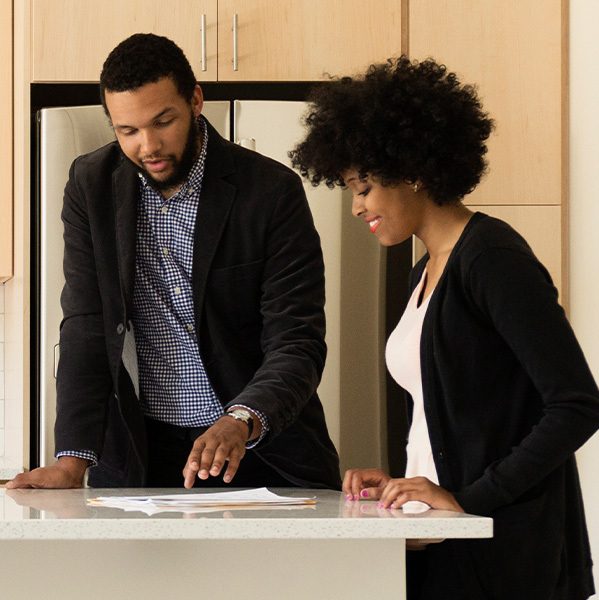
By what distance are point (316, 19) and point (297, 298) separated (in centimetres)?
151

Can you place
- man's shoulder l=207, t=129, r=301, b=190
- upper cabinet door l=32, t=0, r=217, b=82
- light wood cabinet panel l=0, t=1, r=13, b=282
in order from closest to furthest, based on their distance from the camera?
man's shoulder l=207, t=129, r=301, b=190 < upper cabinet door l=32, t=0, r=217, b=82 < light wood cabinet panel l=0, t=1, r=13, b=282

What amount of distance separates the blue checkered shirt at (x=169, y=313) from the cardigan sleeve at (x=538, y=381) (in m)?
0.65

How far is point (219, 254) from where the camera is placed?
1931 millimetres

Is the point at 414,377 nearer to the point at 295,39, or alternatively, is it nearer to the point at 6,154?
the point at 295,39

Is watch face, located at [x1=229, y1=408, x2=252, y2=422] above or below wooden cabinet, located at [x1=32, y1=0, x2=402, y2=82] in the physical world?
below

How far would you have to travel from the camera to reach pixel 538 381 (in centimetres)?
132

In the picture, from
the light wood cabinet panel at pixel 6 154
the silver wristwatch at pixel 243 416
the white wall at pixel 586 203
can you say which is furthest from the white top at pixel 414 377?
the light wood cabinet panel at pixel 6 154

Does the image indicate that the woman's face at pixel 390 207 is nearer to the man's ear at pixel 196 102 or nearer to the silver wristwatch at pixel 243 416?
the silver wristwatch at pixel 243 416

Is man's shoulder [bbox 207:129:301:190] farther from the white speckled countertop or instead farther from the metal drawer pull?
the metal drawer pull

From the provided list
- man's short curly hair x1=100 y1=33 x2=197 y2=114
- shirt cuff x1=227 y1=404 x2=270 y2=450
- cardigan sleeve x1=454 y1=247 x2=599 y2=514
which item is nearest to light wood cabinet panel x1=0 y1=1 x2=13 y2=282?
man's short curly hair x1=100 y1=33 x2=197 y2=114

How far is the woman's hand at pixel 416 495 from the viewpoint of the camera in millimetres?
1309

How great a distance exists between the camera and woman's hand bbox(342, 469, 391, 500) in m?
1.51

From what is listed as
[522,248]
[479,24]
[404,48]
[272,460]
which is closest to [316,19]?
[404,48]

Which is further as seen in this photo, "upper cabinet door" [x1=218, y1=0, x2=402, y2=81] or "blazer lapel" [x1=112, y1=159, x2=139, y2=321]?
"upper cabinet door" [x1=218, y1=0, x2=402, y2=81]
